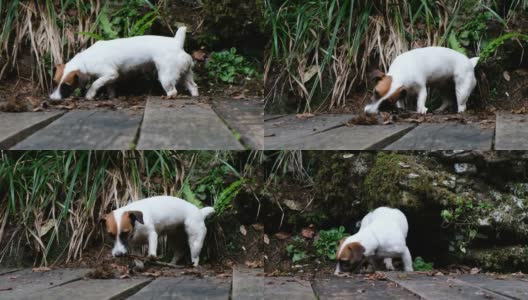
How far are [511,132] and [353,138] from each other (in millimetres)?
1036

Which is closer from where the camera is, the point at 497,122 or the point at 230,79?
the point at 497,122

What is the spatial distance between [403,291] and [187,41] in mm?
2888

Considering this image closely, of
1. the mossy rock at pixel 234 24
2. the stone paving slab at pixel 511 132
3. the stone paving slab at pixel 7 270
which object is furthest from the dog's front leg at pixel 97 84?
the stone paving slab at pixel 511 132

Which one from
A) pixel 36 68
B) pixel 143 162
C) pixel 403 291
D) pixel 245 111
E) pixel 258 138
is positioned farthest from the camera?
pixel 143 162

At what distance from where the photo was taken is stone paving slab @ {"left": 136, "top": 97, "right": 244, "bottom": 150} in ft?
12.9

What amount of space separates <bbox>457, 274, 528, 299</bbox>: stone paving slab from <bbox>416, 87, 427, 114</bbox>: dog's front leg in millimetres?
1251

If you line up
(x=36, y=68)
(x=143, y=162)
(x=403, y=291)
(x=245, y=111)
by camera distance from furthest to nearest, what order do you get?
(x=143, y=162), (x=36, y=68), (x=245, y=111), (x=403, y=291)

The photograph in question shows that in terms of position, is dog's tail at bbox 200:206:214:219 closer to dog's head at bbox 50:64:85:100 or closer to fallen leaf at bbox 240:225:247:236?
fallen leaf at bbox 240:225:247:236

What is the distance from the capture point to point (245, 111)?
474 centimetres

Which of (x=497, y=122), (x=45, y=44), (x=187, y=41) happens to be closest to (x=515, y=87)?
(x=497, y=122)

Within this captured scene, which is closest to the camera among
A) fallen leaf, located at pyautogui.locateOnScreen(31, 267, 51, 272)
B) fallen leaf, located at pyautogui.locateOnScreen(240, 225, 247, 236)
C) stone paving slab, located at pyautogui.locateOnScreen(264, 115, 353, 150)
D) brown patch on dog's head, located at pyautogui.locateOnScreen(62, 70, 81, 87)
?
stone paving slab, located at pyautogui.locateOnScreen(264, 115, 353, 150)

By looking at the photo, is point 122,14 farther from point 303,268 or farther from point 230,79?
point 303,268

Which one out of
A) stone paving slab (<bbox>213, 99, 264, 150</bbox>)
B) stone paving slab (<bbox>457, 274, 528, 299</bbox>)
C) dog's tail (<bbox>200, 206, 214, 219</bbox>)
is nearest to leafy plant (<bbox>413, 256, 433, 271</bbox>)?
stone paving slab (<bbox>457, 274, 528, 299</bbox>)

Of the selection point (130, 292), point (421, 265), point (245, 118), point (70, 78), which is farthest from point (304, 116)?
point (130, 292)
